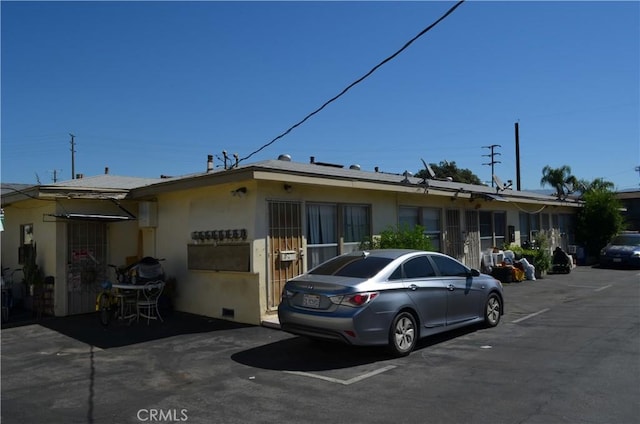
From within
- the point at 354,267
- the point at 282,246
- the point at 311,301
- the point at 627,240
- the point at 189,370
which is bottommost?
the point at 189,370

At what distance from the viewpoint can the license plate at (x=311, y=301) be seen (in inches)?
283

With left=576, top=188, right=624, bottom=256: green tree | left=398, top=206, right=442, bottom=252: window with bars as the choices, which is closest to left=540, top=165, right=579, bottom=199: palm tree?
left=576, top=188, right=624, bottom=256: green tree

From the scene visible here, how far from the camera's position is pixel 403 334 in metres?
7.28

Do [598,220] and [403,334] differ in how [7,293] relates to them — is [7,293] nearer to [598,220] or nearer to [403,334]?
[403,334]

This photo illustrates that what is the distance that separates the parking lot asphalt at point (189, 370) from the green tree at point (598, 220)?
54.9 ft

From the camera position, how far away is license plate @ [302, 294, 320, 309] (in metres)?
7.20

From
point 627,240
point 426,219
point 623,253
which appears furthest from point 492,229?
point 627,240

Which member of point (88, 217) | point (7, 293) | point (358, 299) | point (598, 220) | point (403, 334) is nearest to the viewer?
point (358, 299)

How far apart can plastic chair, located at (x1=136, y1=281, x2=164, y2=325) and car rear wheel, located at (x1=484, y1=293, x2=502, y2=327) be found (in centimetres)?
668

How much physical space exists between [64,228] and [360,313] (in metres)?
8.39

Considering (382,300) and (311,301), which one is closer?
(382,300)

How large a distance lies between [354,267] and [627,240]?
2022cm

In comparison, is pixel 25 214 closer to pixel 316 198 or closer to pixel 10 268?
pixel 10 268

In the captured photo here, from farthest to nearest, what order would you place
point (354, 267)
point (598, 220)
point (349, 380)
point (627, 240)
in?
point (598, 220)
point (627, 240)
point (354, 267)
point (349, 380)
